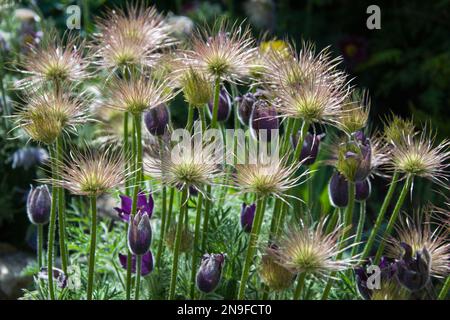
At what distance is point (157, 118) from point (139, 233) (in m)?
0.29

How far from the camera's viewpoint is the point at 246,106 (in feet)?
6.09

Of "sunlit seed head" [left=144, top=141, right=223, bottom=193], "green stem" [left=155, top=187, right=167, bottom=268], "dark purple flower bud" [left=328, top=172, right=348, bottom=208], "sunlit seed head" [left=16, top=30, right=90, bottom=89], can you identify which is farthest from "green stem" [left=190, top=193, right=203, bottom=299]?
"sunlit seed head" [left=16, top=30, right=90, bottom=89]

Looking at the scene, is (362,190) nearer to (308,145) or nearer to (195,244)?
(308,145)

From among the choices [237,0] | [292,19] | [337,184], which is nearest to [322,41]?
[292,19]

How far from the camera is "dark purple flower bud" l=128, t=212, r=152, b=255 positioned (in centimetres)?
163

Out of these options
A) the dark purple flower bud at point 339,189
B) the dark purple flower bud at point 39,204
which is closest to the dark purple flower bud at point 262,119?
the dark purple flower bud at point 339,189

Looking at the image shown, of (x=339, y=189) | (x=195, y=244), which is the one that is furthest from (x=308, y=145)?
(x=195, y=244)

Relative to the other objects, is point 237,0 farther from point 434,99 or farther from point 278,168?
point 278,168

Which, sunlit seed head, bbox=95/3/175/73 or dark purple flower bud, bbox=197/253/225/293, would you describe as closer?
dark purple flower bud, bbox=197/253/225/293

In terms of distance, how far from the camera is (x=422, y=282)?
1530 millimetres

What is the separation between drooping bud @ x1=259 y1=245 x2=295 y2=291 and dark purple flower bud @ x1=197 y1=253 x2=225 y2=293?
0.10 metres

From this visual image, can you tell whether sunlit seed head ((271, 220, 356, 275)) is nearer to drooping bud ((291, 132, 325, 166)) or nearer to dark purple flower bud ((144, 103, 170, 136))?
drooping bud ((291, 132, 325, 166))

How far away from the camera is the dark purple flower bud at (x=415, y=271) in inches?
60.1
